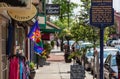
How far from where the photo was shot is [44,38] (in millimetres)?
32969

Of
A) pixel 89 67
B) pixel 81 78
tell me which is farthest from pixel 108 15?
pixel 89 67

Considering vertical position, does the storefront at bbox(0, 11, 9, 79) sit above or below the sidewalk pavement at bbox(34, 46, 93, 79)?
above

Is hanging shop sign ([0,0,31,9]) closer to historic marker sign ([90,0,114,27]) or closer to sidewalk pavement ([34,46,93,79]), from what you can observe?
historic marker sign ([90,0,114,27])

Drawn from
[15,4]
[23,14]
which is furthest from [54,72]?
[15,4]

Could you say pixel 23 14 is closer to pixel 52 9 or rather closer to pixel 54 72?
pixel 54 72

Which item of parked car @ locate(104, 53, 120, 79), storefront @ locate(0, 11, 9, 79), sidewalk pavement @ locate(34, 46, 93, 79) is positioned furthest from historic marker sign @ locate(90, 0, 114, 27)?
sidewalk pavement @ locate(34, 46, 93, 79)

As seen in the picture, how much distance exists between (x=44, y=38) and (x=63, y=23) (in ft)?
85.3

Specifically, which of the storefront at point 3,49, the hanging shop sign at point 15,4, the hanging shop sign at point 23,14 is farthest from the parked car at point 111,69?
the hanging shop sign at point 15,4

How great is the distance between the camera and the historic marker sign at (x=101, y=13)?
12148mm

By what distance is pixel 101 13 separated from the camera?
12.1 meters

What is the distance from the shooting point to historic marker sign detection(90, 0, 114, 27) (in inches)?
478

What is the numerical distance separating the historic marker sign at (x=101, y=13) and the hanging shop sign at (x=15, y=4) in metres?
4.79

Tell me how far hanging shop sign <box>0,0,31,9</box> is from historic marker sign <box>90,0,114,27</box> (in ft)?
15.7

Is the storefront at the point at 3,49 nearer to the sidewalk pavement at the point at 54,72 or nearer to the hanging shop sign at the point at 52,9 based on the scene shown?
the sidewalk pavement at the point at 54,72
